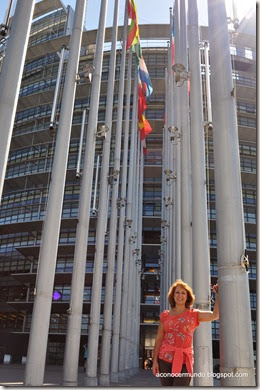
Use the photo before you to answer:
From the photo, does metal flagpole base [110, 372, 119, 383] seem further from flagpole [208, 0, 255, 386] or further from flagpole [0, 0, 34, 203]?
flagpole [208, 0, 255, 386]

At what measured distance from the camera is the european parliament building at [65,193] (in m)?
42.4

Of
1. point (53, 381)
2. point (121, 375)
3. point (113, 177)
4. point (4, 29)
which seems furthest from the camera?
point (121, 375)

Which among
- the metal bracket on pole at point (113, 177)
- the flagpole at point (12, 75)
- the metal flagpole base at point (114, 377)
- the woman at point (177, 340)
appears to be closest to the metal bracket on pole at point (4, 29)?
the flagpole at point (12, 75)

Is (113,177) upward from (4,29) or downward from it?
upward

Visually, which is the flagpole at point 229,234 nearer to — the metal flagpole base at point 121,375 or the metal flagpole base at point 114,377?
the metal flagpole base at point 114,377

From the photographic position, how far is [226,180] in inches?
221

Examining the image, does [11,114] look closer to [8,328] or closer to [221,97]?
[221,97]

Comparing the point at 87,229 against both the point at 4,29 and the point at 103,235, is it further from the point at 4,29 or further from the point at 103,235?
the point at 4,29

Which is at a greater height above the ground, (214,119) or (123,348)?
(214,119)

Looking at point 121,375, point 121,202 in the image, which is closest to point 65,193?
point 121,202

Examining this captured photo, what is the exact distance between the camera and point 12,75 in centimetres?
650

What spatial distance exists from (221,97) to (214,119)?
34 centimetres

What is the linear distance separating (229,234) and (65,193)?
4065 cm

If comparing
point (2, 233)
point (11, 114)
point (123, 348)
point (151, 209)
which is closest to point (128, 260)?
point (123, 348)
